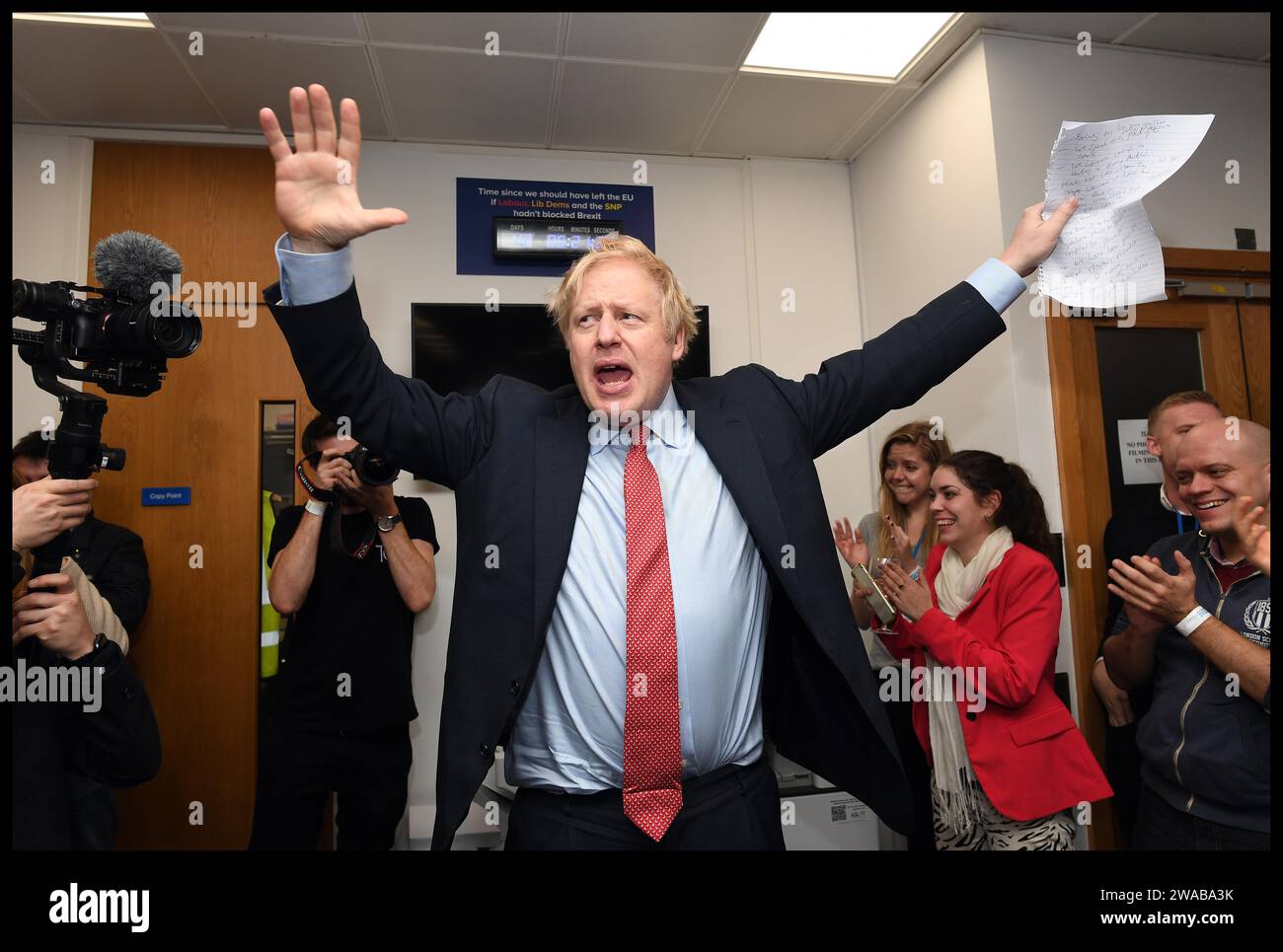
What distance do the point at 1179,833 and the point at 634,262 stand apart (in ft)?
5.51

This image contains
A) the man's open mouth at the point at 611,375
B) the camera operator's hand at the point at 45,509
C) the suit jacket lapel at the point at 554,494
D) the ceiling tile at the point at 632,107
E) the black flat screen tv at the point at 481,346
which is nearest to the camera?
the suit jacket lapel at the point at 554,494

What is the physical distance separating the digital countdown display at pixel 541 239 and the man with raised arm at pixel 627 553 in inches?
76.2

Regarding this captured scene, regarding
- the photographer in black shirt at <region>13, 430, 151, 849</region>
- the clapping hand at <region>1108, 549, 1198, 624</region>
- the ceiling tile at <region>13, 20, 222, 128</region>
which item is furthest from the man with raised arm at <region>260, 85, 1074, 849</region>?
the ceiling tile at <region>13, 20, 222, 128</region>

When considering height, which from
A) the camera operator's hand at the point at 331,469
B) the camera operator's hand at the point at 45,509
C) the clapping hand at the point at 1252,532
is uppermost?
the camera operator's hand at the point at 331,469

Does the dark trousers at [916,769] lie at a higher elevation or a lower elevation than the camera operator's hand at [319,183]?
lower

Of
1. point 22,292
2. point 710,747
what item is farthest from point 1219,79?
point 22,292

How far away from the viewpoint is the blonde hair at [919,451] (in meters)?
2.62

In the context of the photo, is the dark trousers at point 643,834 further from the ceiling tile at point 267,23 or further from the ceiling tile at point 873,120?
the ceiling tile at point 873,120

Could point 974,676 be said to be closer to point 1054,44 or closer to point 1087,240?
point 1087,240

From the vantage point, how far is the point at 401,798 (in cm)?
233

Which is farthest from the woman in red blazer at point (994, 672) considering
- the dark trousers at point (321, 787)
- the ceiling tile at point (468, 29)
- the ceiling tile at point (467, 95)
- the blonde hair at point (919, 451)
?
the ceiling tile at point (467, 95)

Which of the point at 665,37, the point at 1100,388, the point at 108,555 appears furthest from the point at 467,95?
the point at 1100,388

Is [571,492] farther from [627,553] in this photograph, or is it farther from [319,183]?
[319,183]
